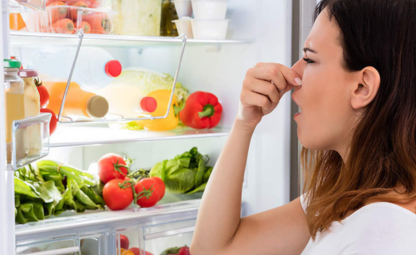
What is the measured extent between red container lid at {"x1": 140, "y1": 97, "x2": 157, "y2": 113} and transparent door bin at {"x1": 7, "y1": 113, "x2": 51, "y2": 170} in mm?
708

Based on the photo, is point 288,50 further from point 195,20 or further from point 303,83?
point 303,83

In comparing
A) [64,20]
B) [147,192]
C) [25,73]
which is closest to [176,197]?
[147,192]

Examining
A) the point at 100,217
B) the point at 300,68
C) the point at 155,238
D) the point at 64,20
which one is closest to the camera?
the point at 300,68

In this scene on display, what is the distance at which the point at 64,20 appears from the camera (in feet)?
4.71

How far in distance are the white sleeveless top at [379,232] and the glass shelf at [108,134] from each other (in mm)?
919

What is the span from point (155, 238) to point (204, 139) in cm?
53

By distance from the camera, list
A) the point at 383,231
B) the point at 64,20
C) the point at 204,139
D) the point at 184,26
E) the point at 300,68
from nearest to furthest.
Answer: the point at 383,231 < the point at 300,68 < the point at 64,20 < the point at 184,26 < the point at 204,139

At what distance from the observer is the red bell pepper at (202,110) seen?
1.84 metres

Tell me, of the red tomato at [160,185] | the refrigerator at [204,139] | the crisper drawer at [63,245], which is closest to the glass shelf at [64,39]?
the refrigerator at [204,139]

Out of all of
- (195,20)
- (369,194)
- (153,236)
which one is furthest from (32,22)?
(369,194)

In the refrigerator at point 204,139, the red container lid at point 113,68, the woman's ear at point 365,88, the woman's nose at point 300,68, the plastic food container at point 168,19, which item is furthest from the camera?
the plastic food container at point 168,19

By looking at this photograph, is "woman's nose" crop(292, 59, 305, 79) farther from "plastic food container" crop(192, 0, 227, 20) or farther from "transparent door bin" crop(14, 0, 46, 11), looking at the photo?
"plastic food container" crop(192, 0, 227, 20)

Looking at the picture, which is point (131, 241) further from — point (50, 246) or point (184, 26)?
point (184, 26)

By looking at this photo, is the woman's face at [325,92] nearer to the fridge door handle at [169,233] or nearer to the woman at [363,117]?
the woman at [363,117]
